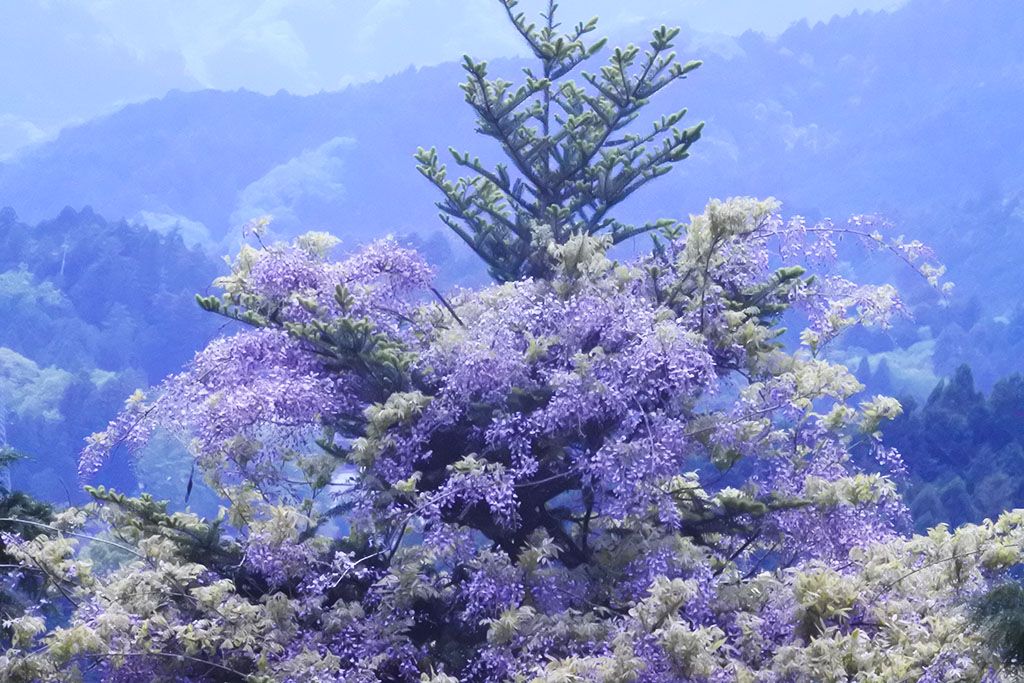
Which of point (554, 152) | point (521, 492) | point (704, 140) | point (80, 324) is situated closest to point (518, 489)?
point (521, 492)

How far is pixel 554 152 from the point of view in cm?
800

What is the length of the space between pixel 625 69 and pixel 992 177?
79.4 feet

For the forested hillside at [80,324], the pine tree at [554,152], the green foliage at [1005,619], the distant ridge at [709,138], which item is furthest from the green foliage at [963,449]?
the forested hillside at [80,324]

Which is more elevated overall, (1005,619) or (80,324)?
(80,324)

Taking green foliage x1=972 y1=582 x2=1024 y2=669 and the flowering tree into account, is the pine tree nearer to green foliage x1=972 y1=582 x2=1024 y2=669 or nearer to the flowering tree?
the flowering tree

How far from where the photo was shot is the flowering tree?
5473mm

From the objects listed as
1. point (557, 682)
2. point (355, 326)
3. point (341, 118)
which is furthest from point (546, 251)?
point (341, 118)

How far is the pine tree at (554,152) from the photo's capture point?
756 cm

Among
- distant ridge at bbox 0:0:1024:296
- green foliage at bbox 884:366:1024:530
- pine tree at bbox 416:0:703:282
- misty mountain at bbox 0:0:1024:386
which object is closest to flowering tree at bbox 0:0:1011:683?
pine tree at bbox 416:0:703:282

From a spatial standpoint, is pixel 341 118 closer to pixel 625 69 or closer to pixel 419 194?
pixel 419 194

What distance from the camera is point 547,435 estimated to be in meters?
6.50

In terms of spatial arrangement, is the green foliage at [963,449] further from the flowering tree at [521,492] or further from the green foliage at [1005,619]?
the green foliage at [1005,619]

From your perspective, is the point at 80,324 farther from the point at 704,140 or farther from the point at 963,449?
the point at 704,140

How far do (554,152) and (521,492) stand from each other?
263 centimetres
